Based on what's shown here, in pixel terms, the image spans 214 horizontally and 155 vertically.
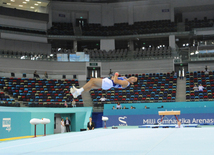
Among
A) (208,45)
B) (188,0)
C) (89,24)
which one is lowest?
(208,45)

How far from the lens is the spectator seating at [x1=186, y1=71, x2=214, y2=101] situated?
25.3 metres

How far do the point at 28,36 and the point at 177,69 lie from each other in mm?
20574

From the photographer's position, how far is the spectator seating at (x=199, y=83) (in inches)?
995

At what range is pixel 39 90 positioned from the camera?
28375 millimetres

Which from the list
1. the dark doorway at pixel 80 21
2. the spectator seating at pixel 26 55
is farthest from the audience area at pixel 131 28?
the spectator seating at pixel 26 55

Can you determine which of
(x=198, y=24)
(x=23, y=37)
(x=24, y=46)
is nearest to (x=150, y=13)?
(x=198, y=24)

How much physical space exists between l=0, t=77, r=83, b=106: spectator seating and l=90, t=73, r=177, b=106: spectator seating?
3.12m

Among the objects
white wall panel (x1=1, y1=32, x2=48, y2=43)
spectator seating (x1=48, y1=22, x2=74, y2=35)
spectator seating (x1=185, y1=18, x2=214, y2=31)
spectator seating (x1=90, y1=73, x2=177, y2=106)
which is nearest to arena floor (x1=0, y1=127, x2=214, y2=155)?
spectator seating (x1=90, y1=73, x2=177, y2=106)

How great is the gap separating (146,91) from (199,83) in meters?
Result: 5.80

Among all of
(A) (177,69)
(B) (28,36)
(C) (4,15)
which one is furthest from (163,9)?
(C) (4,15)

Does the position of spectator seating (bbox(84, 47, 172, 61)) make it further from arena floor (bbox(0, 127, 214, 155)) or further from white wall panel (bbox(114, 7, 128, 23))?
arena floor (bbox(0, 127, 214, 155))

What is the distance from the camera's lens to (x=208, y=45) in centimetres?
3262

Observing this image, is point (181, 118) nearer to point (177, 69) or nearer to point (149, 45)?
point (177, 69)

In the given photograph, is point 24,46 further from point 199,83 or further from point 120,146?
point 120,146
